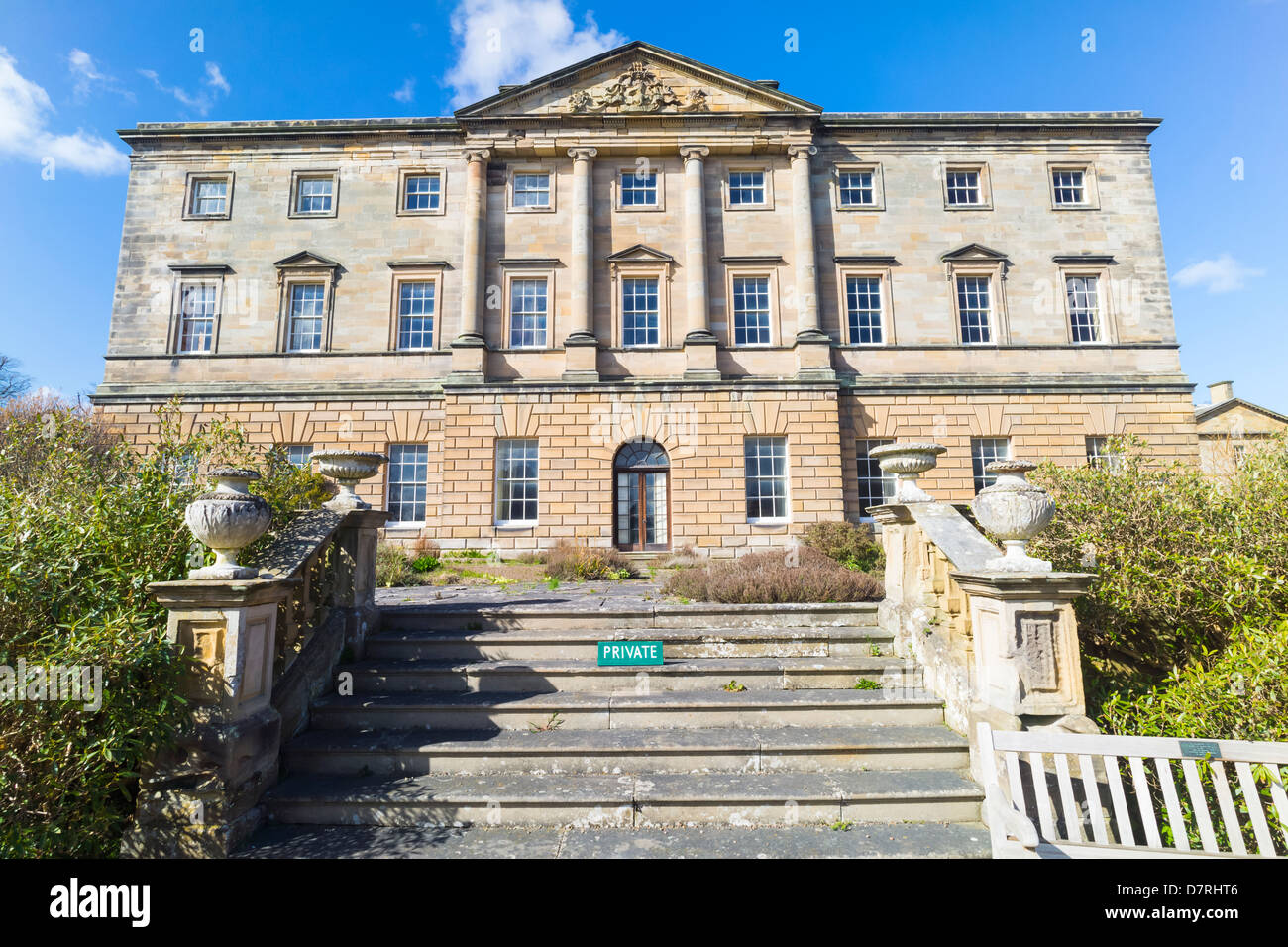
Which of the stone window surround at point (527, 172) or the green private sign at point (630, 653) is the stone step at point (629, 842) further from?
the stone window surround at point (527, 172)

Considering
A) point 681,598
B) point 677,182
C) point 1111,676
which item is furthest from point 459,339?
point 1111,676

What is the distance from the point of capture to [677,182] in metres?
17.1

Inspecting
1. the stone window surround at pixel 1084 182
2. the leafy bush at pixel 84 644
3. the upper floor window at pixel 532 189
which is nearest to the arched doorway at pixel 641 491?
the upper floor window at pixel 532 189

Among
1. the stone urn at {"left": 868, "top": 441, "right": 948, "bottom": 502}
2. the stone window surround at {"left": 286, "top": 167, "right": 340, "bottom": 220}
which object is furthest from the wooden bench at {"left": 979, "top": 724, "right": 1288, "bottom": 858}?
the stone window surround at {"left": 286, "top": 167, "right": 340, "bottom": 220}

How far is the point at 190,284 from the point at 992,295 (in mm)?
22991

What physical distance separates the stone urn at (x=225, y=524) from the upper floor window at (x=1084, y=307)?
65.6 feet

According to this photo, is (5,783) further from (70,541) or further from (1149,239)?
(1149,239)

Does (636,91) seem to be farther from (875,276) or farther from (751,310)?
(875,276)

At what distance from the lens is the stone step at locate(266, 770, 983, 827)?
3.95 m

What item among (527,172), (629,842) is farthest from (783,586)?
(527,172)

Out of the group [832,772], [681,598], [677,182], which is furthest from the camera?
[677,182]

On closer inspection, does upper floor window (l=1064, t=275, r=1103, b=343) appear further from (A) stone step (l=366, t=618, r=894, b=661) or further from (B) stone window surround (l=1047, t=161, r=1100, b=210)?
(A) stone step (l=366, t=618, r=894, b=661)

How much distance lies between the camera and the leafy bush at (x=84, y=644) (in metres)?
3.16

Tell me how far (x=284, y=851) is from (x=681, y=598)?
4.89m
